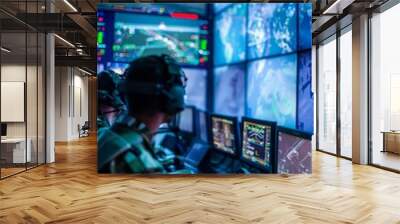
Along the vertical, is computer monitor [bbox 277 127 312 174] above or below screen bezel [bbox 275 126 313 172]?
below

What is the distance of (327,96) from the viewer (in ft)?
36.0

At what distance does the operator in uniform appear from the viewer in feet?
21.3

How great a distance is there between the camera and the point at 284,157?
6.39 metres

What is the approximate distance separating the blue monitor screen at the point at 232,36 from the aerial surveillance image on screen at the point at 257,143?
1194 millimetres

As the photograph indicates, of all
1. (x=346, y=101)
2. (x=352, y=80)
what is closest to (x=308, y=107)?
(x=352, y=80)

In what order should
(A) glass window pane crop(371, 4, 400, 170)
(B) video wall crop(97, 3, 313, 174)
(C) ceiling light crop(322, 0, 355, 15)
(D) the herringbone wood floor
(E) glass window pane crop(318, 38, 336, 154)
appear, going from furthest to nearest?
(E) glass window pane crop(318, 38, 336, 154) → (A) glass window pane crop(371, 4, 400, 170) → (C) ceiling light crop(322, 0, 355, 15) → (B) video wall crop(97, 3, 313, 174) → (D) the herringbone wood floor

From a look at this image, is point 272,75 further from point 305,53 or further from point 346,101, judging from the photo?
point 346,101

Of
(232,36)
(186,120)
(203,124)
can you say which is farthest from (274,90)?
(186,120)

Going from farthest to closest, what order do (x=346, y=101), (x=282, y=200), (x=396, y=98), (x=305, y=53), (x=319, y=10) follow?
1. (x=346, y=101)
2. (x=319, y=10)
3. (x=396, y=98)
4. (x=305, y=53)
5. (x=282, y=200)

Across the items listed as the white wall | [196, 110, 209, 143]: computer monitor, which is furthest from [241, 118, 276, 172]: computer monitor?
the white wall

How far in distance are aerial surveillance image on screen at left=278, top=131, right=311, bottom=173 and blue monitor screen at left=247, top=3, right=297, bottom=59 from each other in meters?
1.48

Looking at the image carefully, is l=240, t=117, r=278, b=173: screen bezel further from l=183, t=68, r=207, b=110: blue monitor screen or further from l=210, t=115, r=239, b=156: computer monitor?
l=183, t=68, r=207, b=110: blue monitor screen

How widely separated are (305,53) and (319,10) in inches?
85.7

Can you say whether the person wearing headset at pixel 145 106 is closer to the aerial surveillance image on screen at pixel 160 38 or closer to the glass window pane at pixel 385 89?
the aerial surveillance image on screen at pixel 160 38
